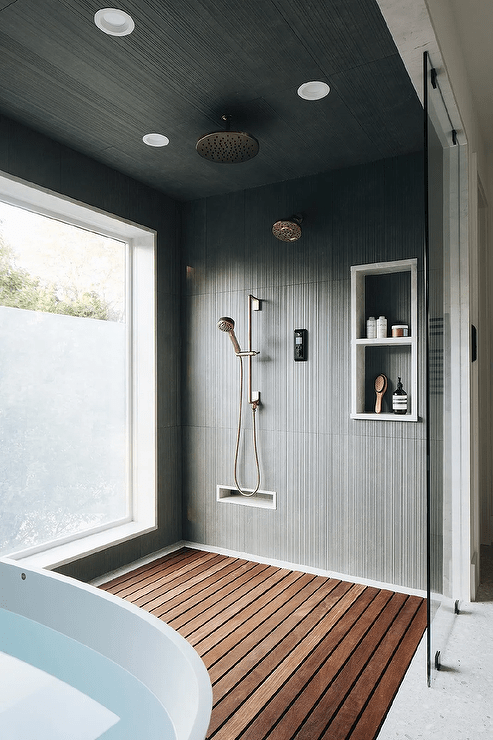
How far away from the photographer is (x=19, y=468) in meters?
2.99

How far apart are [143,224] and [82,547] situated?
2.19 metres

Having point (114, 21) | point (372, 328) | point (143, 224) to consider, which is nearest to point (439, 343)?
point (372, 328)

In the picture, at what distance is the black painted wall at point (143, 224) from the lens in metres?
2.91

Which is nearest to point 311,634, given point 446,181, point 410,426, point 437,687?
point 437,687

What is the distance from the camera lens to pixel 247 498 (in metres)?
3.78

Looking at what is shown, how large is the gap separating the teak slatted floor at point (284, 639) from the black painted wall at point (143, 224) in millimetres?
195

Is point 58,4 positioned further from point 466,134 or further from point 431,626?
point 431,626

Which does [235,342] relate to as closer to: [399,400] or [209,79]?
[399,400]

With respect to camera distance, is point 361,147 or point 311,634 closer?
point 311,634

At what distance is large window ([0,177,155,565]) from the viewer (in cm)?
299

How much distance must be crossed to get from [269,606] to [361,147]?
8.82 ft

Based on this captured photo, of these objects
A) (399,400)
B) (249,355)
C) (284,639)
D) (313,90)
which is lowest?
(284,639)

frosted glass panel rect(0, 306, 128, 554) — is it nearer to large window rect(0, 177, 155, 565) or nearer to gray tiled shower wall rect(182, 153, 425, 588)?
large window rect(0, 177, 155, 565)

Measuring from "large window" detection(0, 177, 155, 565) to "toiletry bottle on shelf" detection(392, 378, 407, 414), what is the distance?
1.65m
